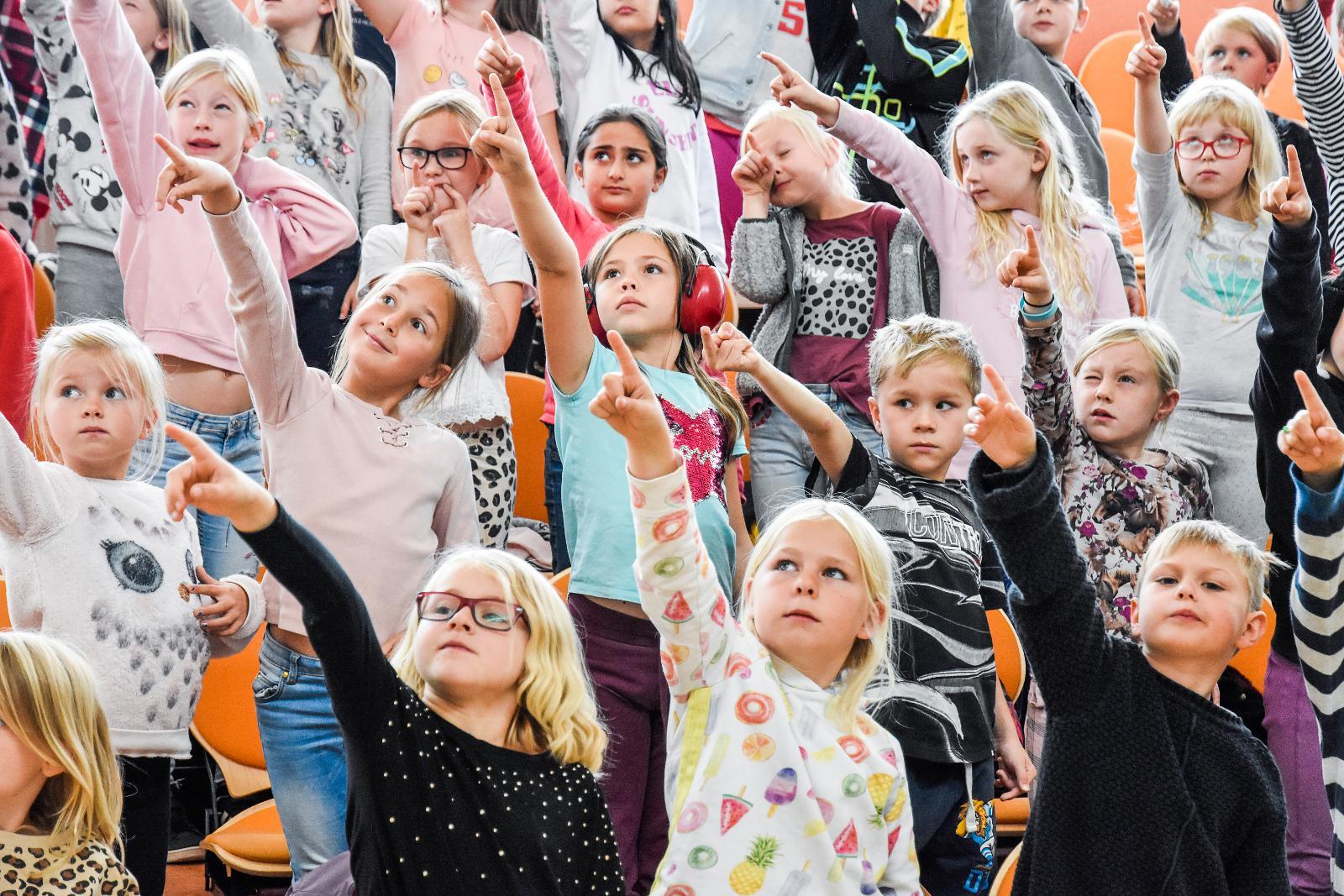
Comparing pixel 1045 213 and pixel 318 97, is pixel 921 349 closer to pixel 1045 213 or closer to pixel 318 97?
pixel 1045 213

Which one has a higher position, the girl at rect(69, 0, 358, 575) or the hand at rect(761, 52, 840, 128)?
the hand at rect(761, 52, 840, 128)

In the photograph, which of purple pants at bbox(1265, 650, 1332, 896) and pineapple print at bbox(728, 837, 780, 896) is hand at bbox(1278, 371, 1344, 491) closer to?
purple pants at bbox(1265, 650, 1332, 896)

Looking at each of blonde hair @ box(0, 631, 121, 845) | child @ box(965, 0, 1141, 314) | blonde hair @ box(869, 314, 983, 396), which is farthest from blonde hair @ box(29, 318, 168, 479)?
child @ box(965, 0, 1141, 314)

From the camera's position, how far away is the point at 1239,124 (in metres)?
3.71

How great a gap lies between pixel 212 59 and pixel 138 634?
1.45 m

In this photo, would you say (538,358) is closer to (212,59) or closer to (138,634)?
(212,59)

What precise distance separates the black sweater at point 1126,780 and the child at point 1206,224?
1578 millimetres

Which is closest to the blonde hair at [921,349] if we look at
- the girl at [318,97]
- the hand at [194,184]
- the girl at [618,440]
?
the girl at [618,440]

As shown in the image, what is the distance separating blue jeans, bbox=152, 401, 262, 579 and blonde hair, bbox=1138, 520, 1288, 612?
1699 millimetres

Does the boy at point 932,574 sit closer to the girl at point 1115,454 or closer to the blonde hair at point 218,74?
the girl at point 1115,454

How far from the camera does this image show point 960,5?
4.83 m

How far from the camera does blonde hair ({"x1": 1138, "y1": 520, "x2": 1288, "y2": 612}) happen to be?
2.34 metres

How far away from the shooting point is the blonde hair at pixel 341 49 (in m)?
3.95

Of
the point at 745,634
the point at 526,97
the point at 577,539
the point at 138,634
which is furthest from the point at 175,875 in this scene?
the point at 526,97
